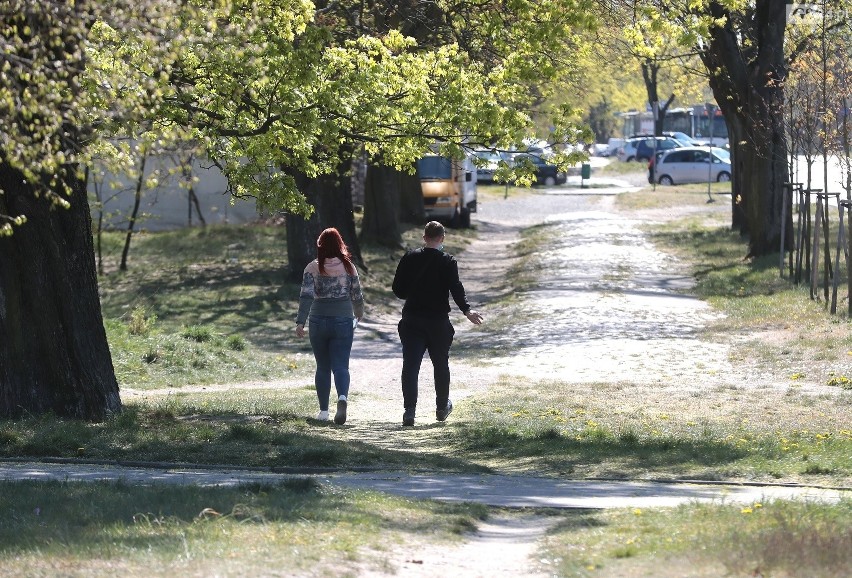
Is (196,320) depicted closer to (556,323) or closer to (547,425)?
(556,323)

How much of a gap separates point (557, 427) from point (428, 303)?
1.55 m

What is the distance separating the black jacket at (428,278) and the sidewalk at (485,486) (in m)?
2.62

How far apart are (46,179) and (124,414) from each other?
2.15m

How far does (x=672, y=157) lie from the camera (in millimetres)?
62219

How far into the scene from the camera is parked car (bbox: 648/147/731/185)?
202 feet

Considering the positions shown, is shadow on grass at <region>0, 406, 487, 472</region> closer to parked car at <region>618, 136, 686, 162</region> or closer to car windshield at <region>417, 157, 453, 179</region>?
car windshield at <region>417, 157, 453, 179</region>

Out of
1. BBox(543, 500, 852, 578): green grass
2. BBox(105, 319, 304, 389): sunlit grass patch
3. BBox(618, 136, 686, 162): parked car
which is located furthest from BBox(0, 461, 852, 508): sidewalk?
BBox(618, 136, 686, 162): parked car

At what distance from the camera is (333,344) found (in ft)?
41.6

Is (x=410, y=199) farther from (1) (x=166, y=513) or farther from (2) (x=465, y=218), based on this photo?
(1) (x=166, y=513)

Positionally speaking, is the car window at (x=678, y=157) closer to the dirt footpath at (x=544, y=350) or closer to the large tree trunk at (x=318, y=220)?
the dirt footpath at (x=544, y=350)

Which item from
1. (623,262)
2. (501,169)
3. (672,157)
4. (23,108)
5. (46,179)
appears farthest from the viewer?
(672,157)

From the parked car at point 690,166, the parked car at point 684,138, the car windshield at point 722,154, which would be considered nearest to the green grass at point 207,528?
the parked car at point 690,166

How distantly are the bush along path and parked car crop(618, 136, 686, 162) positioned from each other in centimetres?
4991

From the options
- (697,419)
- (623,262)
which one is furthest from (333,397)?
(623,262)
